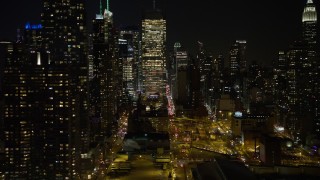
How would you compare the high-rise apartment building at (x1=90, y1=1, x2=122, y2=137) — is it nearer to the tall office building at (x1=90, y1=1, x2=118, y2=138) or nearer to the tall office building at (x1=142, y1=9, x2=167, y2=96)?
the tall office building at (x1=90, y1=1, x2=118, y2=138)

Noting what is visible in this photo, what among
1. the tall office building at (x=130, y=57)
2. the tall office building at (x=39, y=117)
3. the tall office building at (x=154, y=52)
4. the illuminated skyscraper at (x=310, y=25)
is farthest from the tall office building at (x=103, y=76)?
the illuminated skyscraper at (x=310, y=25)

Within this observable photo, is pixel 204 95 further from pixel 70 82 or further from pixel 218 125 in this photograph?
pixel 70 82

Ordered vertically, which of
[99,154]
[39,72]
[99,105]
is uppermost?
[39,72]

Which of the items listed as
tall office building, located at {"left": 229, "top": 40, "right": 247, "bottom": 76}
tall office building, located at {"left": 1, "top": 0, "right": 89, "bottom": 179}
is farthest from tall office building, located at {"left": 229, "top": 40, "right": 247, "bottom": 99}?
tall office building, located at {"left": 1, "top": 0, "right": 89, "bottom": 179}

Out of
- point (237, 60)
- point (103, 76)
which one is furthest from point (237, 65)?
point (103, 76)

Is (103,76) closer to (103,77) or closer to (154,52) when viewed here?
(103,77)

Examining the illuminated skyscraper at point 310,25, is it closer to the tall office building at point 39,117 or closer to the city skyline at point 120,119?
the city skyline at point 120,119

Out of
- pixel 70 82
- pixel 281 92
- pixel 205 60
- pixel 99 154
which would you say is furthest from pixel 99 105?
pixel 205 60

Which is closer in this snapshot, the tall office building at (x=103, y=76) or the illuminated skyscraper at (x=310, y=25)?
the tall office building at (x=103, y=76)
